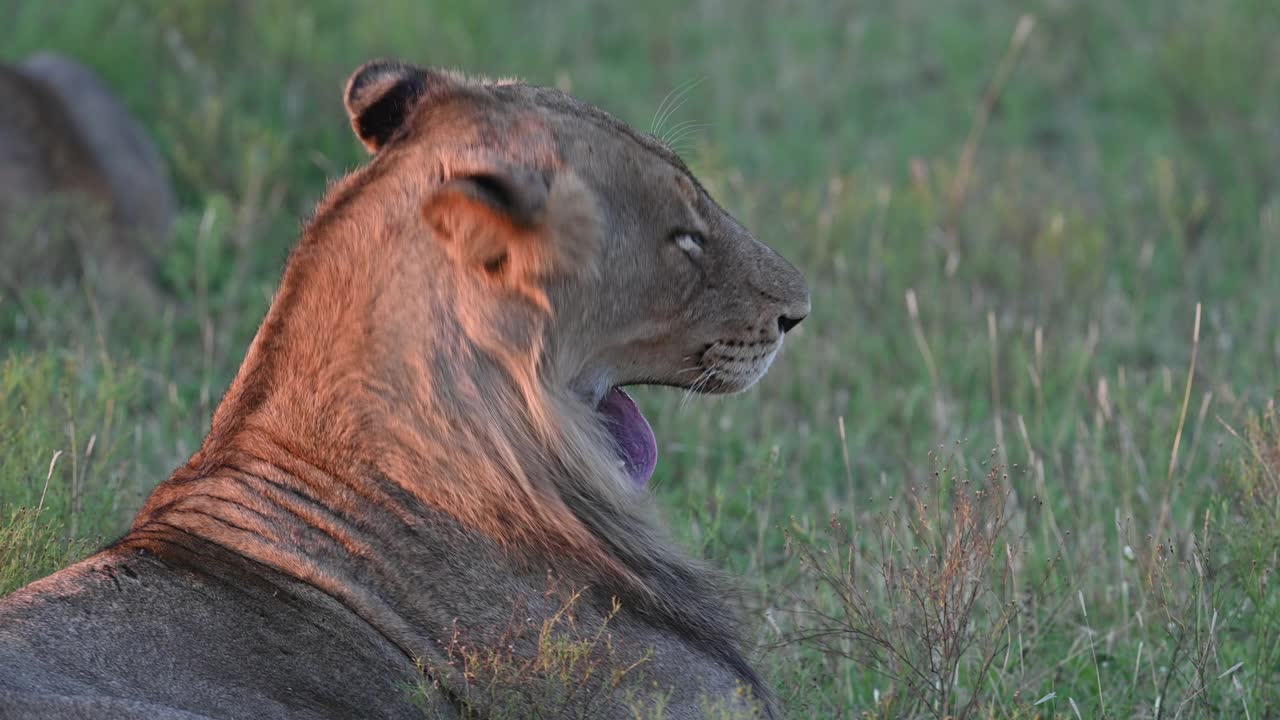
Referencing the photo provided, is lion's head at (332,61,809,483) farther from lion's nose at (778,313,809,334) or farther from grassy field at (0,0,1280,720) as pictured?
grassy field at (0,0,1280,720)

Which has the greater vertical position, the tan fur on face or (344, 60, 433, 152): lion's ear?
(344, 60, 433, 152): lion's ear

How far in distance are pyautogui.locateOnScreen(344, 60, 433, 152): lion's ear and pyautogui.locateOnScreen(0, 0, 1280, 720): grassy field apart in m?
0.92

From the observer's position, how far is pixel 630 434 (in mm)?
3297

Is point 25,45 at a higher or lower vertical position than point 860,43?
higher

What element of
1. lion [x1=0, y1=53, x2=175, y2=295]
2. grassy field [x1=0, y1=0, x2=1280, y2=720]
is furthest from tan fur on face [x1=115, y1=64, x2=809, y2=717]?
lion [x1=0, y1=53, x2=175, y2=295]

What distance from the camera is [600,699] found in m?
2.83

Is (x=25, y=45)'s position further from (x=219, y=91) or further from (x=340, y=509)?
(x=340, y=509)

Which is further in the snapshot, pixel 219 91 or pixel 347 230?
pixel 219 91

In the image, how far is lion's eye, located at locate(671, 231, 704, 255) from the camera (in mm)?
3139

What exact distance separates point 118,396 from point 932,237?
319 centimetres

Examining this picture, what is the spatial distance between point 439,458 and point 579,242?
1.48ft

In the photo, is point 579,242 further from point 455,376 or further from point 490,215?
point 455,376

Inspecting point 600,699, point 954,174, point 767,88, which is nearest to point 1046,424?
point 954,174

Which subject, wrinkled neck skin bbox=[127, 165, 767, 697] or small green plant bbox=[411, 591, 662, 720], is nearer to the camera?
small green plant bbox=[411, 591, 662, 720]
